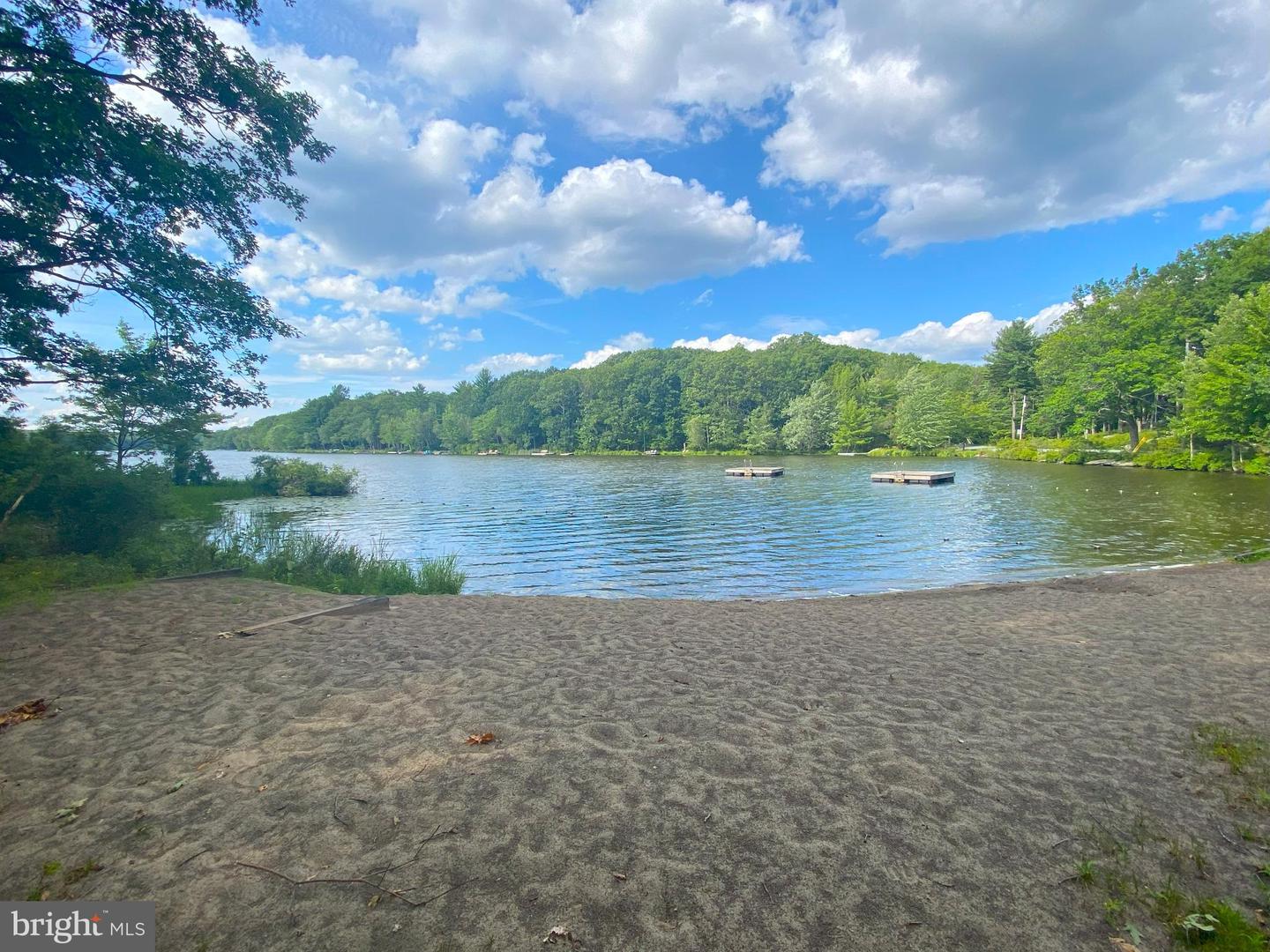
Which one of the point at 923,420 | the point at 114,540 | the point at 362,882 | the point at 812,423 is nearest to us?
the point at 362,882

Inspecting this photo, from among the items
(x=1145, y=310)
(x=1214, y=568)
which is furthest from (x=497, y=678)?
(x=1145, y=310)

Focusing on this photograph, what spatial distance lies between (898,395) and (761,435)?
79.3 ft

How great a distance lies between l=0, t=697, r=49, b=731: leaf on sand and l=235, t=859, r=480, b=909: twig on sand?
3.64 metres

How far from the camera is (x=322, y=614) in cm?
934

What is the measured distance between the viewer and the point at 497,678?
21.1 ft

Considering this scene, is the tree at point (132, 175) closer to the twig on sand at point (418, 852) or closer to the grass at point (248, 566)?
the grass at point (248, 566)

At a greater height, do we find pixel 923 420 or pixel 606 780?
pixel 923 420

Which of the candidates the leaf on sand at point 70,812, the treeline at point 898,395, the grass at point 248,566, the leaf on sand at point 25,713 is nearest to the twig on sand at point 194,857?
the leaf on sand at point 70,812

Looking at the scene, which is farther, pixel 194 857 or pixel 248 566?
pixel 248 566

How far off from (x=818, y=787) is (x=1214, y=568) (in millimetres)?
16575

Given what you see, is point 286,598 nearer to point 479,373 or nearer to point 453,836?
point 453,836

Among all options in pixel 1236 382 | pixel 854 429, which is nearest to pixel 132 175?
pixel 1236 382

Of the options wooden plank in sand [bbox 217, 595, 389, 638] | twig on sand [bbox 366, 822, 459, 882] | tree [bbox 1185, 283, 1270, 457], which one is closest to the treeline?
tree [bbox 1185, 283, 1270, 457]

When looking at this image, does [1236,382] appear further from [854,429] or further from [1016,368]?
[854,429]
